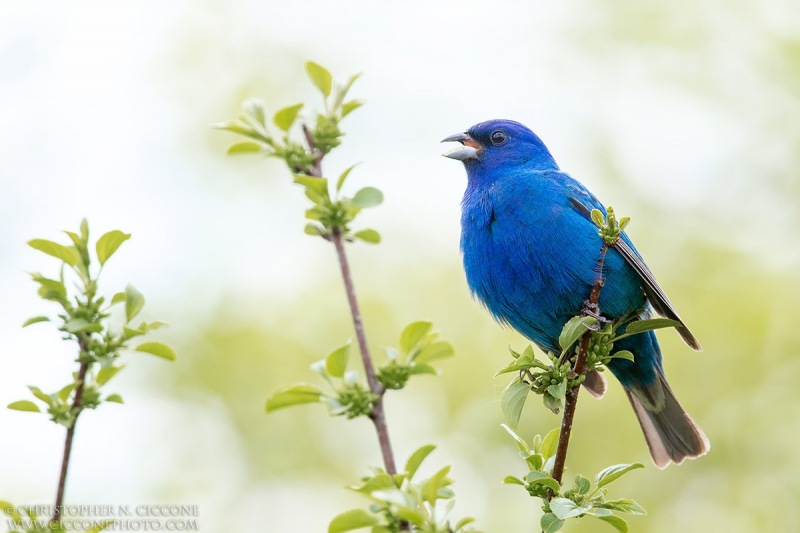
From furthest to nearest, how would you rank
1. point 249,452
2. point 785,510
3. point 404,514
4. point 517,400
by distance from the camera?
point 249,452 → point 785,510 → point 517,400 → point 404,514

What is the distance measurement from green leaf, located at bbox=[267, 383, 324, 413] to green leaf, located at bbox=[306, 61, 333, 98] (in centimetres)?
106

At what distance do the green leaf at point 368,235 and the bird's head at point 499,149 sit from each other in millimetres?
3134

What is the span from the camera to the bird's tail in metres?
6.12

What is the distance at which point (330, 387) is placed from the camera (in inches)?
120

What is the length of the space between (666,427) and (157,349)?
420cm

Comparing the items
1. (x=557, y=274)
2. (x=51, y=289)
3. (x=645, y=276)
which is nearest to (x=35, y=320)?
(x=51, y=289)

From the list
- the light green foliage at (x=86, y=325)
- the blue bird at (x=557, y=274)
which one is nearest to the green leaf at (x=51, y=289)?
the light green foliage at (x=86, y=325)

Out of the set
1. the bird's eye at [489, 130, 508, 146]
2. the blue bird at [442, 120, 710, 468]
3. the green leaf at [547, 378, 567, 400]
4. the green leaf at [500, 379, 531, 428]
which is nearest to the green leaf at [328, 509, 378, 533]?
the green leaf at [500, 379, 531, 428]

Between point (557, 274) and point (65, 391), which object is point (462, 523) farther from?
point (557, 274)

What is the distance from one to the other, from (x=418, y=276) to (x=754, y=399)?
385cm

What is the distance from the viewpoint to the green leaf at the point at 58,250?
2.81 metres

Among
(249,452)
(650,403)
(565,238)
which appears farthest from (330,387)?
(249,452)

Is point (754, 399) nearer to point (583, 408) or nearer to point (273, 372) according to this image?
point (583, 408)

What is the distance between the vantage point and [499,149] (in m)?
6.79
